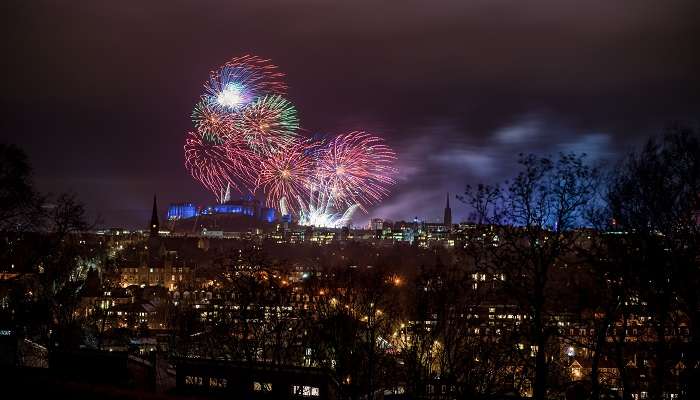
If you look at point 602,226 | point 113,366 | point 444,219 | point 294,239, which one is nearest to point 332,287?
point 113,366

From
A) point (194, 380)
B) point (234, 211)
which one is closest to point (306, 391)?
point (194, 380)

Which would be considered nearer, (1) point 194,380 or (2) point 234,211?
(1) point 194,380

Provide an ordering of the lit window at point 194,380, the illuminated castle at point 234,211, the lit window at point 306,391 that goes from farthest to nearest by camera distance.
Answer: the illuminated castle at point 234,211
the lit window at point 194,380
the lit window at point 306,391

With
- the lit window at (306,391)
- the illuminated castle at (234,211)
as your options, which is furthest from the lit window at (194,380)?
the illuminated castle at (234,211)

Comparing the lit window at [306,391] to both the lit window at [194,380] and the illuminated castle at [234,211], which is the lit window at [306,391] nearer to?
the lit window at [194,380]

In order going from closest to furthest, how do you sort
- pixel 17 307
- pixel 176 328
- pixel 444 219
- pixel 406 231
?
pixel 17 307 → pixel 176 328 → pixel 406 231 → pixel 444 219

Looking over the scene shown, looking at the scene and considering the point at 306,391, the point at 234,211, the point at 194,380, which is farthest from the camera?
the point at 234,211

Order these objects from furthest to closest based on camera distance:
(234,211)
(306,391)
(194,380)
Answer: (234,211)
(194,380)
(306,391)

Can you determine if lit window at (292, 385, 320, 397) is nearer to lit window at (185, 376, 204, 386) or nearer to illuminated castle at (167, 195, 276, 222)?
lit window at (185, 376, 204, 386)

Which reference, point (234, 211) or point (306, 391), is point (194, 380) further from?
point (234, 211)

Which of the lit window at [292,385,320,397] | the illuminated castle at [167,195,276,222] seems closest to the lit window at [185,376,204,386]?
the lit window at [292,385,320,397]

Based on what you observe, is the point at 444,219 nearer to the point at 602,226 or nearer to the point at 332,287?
the point at 332,287
